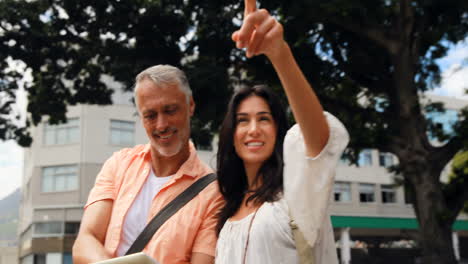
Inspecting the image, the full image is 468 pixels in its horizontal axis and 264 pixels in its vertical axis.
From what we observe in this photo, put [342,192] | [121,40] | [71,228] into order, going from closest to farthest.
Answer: [121,40] → [71,228] → [342,192]

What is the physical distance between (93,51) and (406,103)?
599 centimetres

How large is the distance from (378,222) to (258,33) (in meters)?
32.9

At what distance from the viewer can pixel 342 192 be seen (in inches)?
1278

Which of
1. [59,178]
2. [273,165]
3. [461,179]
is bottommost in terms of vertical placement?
[273,165]

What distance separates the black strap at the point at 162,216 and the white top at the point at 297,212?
304mm

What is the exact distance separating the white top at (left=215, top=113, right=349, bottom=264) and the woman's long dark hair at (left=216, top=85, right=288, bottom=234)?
10 centimetres

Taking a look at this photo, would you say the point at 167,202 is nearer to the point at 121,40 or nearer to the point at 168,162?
the point at 168,162

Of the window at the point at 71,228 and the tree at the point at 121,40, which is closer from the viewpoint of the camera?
the tree at the point at 121,40

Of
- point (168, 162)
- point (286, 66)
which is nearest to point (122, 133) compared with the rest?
point (168, 162)

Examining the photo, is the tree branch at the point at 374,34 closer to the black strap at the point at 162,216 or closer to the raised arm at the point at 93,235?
the black strap at the point at 162,216

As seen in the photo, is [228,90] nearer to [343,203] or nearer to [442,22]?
[442,22]

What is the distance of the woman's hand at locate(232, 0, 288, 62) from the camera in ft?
4.99

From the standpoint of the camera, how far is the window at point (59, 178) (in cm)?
2659

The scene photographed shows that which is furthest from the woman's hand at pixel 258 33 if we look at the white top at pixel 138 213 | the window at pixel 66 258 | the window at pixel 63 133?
the window at pixel 63 133
